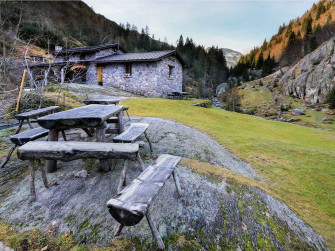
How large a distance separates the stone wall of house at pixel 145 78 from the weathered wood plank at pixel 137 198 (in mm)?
15542

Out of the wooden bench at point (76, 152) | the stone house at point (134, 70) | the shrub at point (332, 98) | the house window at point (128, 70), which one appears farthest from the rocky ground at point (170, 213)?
the shrub at point (332, 98)

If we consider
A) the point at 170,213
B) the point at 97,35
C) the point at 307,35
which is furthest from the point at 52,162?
the point at 307,35

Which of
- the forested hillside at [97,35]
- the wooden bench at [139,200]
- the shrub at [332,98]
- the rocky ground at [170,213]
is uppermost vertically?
the forested hillside at [97,35]

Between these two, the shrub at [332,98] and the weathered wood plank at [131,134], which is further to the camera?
the shrub at [332,98]

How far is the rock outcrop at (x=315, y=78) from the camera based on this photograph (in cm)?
2272

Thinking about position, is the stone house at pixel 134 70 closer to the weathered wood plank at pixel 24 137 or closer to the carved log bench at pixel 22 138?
the carved log bench at pixel 22 138

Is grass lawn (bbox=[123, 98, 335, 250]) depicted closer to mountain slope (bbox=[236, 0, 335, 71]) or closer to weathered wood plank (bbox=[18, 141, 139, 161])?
weathered wood plank (bbox=[18, 141, 139, 161])

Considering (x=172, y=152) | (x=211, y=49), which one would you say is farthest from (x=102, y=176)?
(x=211, y=49)

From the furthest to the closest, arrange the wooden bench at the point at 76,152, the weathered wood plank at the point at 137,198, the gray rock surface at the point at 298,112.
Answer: the gray rock surface at the point at 298,112 < the wooden bench at the point at 76,152 < the weathered wood plank at the point at 137,198

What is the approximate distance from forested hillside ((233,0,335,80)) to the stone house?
31459 millimetres

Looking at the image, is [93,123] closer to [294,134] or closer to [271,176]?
[271,176]

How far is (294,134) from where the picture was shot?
29.3 ft

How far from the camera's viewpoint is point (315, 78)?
80.0ft

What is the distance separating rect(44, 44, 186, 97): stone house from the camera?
1705cm
